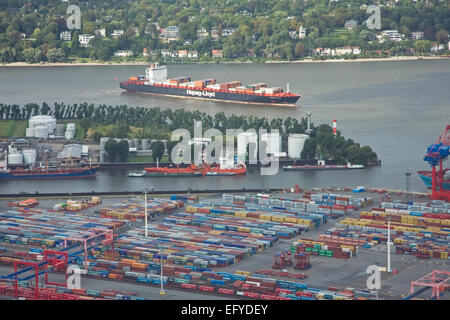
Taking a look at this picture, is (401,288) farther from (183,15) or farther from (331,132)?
(183,15)

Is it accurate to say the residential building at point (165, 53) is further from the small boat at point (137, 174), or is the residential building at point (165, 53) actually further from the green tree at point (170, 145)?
the small boat at point (137, 174)

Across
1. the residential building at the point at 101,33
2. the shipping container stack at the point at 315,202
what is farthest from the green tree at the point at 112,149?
the residential building at the point at 101,33

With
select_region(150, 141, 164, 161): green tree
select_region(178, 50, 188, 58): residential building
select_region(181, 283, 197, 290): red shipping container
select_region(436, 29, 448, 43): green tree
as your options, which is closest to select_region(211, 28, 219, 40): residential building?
select_region(178, 50, 188, 58): residential building

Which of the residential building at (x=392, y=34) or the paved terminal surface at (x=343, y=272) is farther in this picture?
the residential building at (x=392, y=34)

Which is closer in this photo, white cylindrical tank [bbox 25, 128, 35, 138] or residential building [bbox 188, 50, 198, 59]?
white cylindrical tank [bbox 25, 128, 35, 138]

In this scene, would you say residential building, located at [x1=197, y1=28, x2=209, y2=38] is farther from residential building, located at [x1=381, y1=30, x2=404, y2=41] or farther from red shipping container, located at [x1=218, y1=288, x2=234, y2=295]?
red shipping container, located at [x1=218, y1=288, x2=234, y2=295]

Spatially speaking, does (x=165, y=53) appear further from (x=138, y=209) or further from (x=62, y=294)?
(x=62, y=294)
